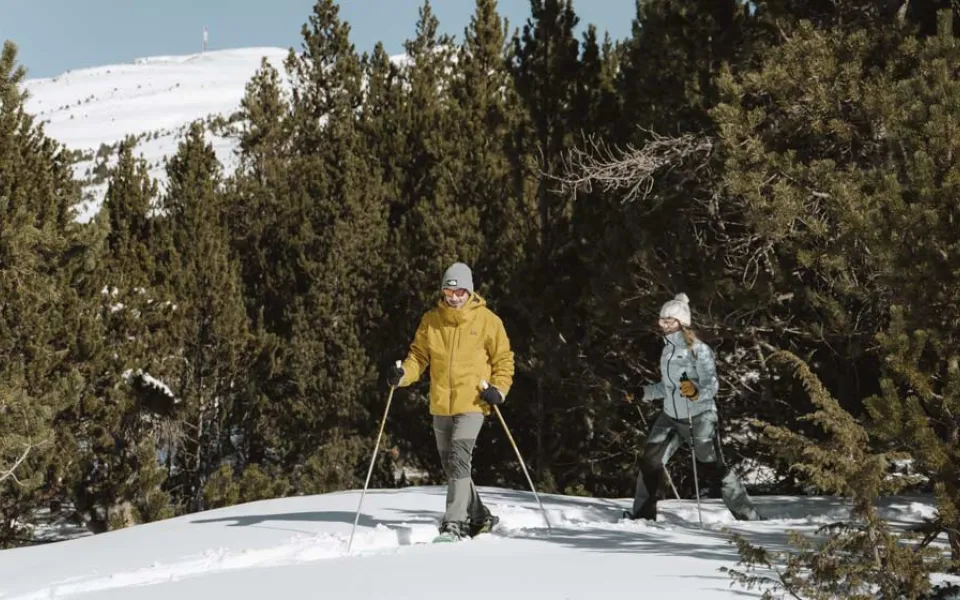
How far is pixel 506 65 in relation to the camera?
15.7 m

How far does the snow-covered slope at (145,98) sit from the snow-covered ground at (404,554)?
67329 millimetres

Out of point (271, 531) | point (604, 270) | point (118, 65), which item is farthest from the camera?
point (118, 65)

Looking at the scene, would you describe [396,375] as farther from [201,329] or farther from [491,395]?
[201,329]

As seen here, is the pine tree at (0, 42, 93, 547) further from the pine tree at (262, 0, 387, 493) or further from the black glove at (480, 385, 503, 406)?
the black glove at (480, 385, 503, 406)

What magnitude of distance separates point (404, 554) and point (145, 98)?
134713mm

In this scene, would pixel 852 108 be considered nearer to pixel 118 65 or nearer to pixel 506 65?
pixel 506 65

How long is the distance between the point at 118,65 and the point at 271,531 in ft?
577

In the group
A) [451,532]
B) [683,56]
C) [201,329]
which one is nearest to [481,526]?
[451,532]

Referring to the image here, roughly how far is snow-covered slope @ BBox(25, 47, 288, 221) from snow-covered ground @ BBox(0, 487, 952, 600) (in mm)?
67329

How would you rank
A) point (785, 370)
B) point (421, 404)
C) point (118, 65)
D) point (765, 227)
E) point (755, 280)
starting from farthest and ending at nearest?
point (118, 65), point (421, 404), point (785, 370), point (755, 280), point (765, 227)

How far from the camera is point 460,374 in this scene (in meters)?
6.11

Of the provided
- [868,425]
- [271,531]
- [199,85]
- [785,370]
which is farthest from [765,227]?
[199,85]

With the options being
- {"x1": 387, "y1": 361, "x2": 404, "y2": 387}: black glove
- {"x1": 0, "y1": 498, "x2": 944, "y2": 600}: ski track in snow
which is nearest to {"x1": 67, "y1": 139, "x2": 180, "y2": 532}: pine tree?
{"x1": 0, "y1": 498, "x2": 944, "y2": 600}: ski track in snow

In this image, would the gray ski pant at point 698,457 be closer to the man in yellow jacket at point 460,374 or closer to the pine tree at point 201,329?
the man in yellow jacket at point 460,374
